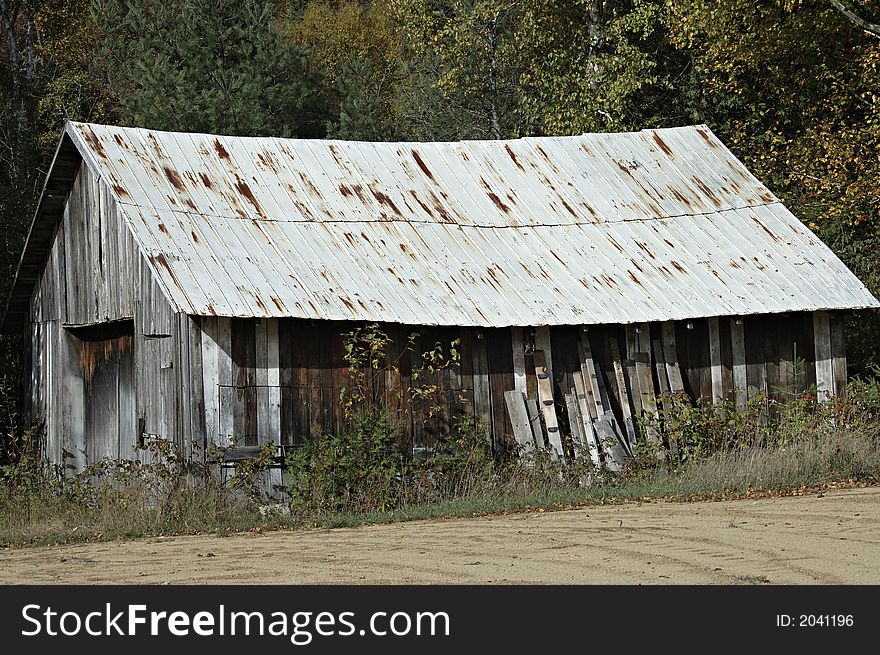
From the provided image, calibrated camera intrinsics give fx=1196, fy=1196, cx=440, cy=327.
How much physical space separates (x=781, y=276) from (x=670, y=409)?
238 cm

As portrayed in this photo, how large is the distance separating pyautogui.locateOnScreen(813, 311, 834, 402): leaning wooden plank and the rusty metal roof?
54cm

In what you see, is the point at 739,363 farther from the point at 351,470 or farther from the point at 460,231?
the point at 351,470

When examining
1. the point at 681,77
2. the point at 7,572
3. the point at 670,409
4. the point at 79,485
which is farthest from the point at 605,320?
the point at 681,77

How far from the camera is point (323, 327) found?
12852mm

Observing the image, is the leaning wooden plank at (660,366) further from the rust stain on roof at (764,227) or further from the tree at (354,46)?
the tree at (354,46)

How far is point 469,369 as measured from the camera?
13586 millimetres

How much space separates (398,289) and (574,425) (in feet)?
8.68

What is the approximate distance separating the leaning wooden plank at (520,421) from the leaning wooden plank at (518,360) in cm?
13

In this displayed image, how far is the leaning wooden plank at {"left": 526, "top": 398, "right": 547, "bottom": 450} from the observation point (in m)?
13.7

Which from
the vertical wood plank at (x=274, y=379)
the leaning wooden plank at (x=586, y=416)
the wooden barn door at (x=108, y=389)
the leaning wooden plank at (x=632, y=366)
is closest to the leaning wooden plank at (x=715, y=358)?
the leaning wooden plank at (x=632, y=366)

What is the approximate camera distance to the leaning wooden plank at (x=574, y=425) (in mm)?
13841

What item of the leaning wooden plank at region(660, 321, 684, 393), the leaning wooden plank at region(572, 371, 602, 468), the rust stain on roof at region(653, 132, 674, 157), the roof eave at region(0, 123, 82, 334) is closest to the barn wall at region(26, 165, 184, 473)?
the roof eave at region(0, 123, 82, 334)

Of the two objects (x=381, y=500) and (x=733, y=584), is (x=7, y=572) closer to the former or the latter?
(x=381, y=500)

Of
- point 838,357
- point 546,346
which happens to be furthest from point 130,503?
point 838,357
